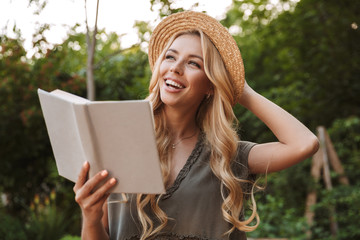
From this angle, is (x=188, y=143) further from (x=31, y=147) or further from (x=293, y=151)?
(x=31, y=147)

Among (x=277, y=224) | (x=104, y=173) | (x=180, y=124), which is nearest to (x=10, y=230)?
(x=277, y=224)

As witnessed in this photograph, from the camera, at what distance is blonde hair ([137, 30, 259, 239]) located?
6.00 feet

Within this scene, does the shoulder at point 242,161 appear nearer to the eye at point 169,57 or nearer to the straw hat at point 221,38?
the straw hat at point 221,38

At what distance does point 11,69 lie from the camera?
19.0 ft

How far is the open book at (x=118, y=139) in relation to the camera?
1408 mm

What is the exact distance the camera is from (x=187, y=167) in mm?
1934

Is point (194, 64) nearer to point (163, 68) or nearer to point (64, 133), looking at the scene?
point (163, 68)

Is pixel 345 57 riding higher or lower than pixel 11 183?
higher

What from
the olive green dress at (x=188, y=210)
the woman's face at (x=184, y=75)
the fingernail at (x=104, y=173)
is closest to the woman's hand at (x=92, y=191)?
the fingernail at (x=104, y=173)

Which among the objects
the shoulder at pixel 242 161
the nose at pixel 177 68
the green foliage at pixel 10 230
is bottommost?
the green foliage at pixel 10 230

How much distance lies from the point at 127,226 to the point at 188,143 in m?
0.49

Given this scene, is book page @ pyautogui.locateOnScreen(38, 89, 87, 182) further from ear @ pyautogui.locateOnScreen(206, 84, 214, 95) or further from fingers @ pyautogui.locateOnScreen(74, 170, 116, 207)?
ear @ pyautogui.locateOnScreen(206, 84, 214, 95)

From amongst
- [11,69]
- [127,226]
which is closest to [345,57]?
[11,69]

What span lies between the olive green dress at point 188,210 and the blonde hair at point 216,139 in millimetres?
33
